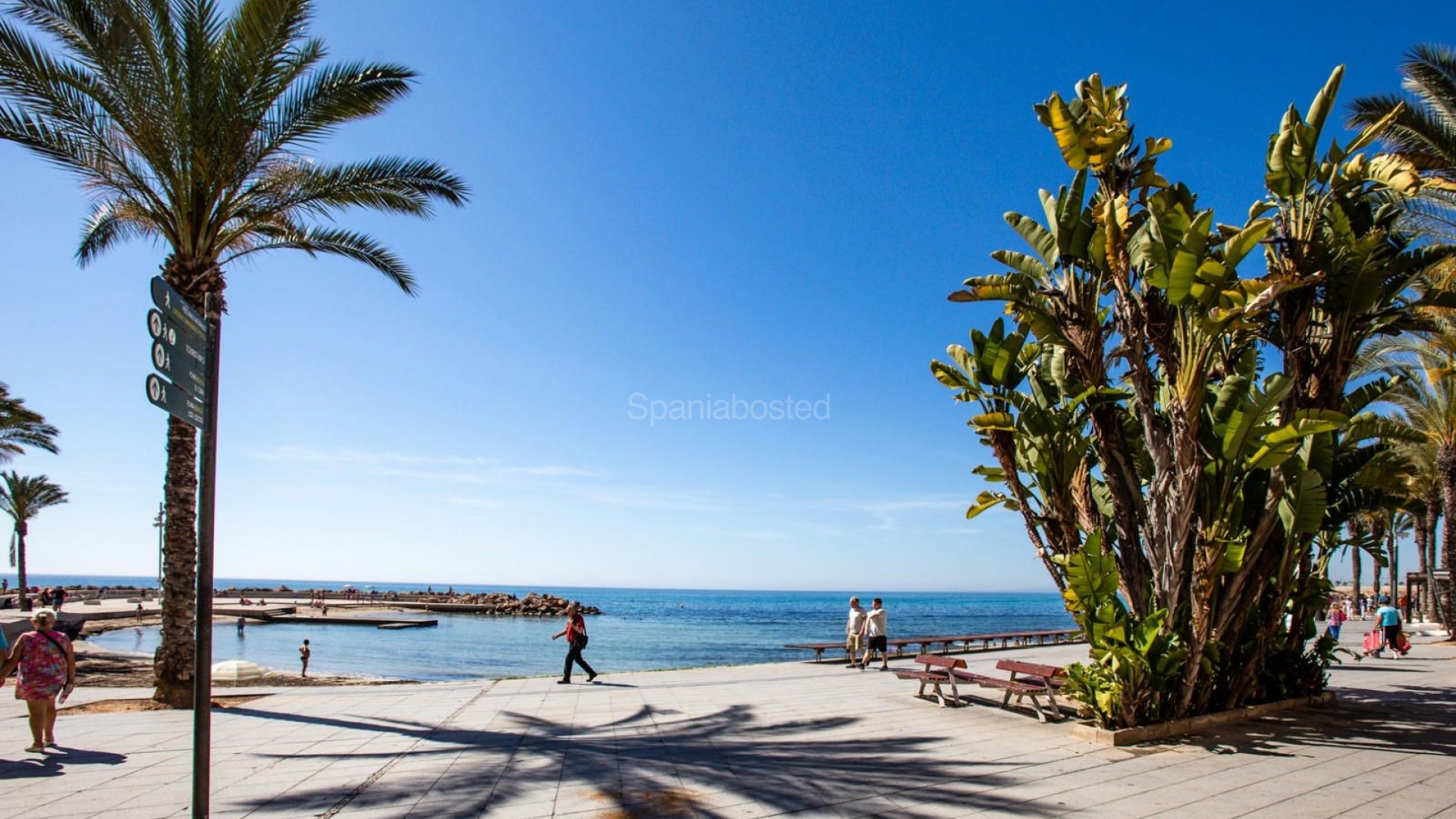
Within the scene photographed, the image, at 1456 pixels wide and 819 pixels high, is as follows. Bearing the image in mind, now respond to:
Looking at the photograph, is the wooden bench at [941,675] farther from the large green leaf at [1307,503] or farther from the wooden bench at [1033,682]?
the large green leaf at [1307,503]

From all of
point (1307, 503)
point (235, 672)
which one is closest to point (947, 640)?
point (1307, 503)

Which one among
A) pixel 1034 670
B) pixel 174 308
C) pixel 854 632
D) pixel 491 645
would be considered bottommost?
pixel 491 645

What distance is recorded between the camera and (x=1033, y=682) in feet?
33.3

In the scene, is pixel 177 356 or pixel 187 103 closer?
pixel 177 356

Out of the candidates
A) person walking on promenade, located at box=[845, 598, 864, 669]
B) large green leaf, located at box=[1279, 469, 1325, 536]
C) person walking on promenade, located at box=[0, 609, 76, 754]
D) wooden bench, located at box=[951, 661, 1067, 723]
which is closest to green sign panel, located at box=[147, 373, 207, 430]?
person walking on promenade, located at box=[0, 609, 76, 754]

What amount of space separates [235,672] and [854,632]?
11521 millimetres

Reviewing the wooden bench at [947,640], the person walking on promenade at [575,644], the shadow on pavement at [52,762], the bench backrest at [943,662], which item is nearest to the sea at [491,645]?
the wooden bench at [947,640]

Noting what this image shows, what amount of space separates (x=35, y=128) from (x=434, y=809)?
10221 millimetres

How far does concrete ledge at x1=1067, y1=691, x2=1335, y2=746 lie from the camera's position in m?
8.03

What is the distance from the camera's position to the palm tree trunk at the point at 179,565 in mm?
10484

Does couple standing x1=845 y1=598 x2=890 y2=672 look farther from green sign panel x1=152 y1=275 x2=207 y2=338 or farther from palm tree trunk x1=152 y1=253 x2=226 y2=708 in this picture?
green sign panel x1=152 y1=275 x2=207 y2=338

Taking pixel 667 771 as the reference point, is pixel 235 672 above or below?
below

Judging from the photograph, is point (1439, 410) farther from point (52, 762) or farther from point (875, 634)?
point (52, 762)

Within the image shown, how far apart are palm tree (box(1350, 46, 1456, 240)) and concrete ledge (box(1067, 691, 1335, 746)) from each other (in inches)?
365
